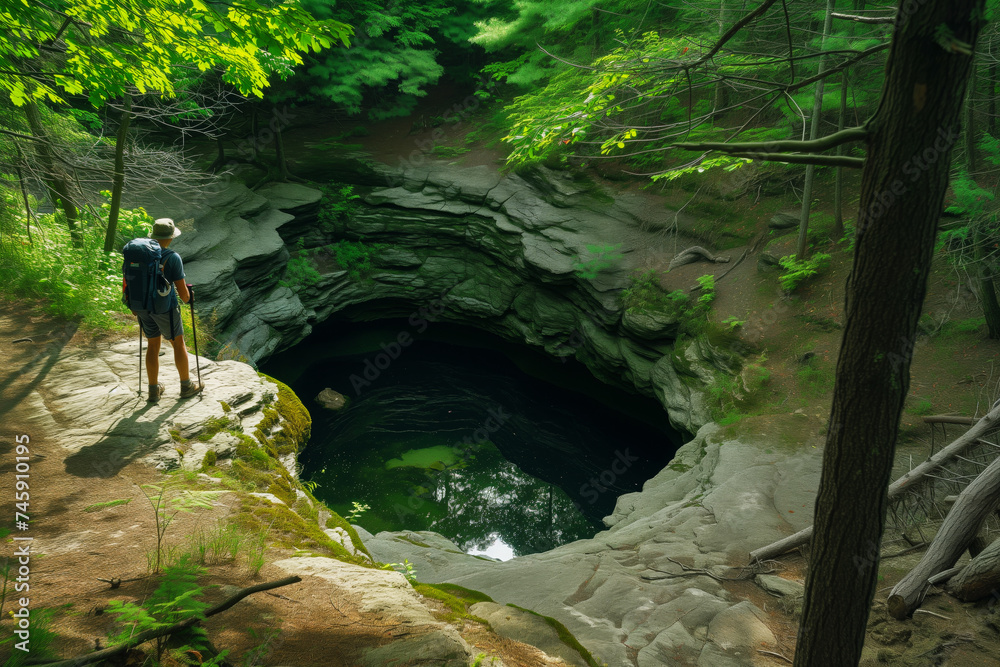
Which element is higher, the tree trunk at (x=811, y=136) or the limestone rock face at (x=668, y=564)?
the tree trunk at (x=811, y=136)

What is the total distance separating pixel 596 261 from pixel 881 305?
1096 cm

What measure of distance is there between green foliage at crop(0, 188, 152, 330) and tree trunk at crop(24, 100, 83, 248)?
0.10 meters

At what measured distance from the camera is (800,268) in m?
10.2

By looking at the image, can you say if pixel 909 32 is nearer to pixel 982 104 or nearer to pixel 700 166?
pixel 700 166

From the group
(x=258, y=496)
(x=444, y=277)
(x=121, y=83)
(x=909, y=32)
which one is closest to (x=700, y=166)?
(x=909, y=32)

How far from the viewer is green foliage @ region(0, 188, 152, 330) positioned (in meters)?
6.63

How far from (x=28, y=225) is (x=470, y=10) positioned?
52.6 ft

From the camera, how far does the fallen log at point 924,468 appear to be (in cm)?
428

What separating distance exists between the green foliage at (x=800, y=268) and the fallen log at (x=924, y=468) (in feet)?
19.5

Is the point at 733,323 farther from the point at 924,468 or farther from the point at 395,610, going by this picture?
the point at 395,610

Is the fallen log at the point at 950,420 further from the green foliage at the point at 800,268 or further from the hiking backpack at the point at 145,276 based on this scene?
the hiking backpack at the point at 145,276

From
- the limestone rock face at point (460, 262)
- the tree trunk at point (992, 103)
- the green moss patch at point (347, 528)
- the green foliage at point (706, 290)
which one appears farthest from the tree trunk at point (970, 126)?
the green moss patch at point (347, 528)

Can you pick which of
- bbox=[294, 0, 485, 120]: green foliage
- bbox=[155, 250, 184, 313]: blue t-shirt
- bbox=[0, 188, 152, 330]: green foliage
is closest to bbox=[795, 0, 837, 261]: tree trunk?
bbox=[155, 250, 184, 313]: blue t-shirt

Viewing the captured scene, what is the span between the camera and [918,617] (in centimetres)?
397
